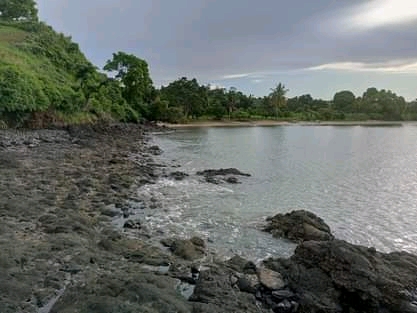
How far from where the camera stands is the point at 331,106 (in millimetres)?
148000

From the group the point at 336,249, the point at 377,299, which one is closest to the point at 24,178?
the point at 336,249

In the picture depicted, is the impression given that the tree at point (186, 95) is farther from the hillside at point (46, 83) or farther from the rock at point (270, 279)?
the rock at point (270, 279)

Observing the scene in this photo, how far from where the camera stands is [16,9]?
264 ft

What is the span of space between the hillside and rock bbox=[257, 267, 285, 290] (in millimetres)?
33676

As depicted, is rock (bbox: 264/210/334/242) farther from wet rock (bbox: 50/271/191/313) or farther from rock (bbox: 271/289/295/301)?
wet rock (bbox: 50/271/191/313)

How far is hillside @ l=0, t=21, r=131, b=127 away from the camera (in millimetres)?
36062

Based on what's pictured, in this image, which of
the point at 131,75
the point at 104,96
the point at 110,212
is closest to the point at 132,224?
the point at 110,212

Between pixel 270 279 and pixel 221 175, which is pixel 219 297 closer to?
pixel 270 279

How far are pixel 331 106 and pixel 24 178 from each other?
145 meters

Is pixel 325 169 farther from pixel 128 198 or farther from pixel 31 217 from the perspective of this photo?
pixel 31 217

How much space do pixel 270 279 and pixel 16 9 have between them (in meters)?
92.5

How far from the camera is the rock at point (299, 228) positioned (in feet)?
38.3

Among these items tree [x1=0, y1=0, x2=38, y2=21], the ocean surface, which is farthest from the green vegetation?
the ocean surface

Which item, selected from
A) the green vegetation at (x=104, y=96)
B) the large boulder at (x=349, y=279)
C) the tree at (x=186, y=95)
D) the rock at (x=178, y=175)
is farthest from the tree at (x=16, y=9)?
the large boulder at (x=349, y=279)
